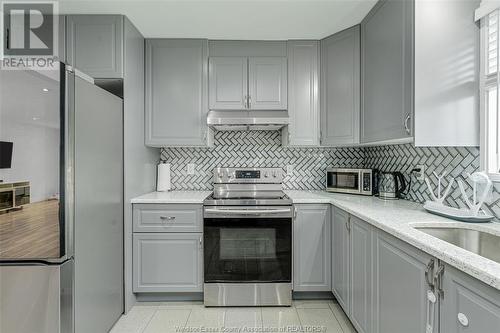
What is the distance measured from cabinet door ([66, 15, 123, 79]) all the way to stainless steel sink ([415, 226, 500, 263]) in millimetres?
2334

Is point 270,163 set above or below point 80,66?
below

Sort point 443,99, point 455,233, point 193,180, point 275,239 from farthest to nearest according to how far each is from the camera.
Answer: point 193,180
point 275,239
point 443,99
point 455,233

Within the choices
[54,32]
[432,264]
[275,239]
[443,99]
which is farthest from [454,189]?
[54,32]

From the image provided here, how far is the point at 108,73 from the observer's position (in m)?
2.10

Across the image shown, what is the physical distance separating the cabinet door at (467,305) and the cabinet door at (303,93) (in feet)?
5.78

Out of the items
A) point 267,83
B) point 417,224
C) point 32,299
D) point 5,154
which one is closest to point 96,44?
point 5,154

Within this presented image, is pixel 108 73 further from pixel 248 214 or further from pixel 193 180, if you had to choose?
pixel 248 214

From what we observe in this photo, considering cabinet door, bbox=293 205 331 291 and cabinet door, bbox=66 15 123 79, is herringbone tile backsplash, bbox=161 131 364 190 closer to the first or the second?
cabinet door, bbox=293 205 331 291

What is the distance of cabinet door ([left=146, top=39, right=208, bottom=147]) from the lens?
2.54 meters

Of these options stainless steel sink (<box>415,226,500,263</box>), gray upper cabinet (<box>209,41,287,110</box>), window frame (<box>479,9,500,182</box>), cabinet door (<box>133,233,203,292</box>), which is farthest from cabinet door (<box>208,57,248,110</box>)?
stainless steel sink (<box>415,226,500,263</box>)

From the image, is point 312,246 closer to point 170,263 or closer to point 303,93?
point 170,263

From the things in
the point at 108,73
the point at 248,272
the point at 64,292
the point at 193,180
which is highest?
the point at 108,73

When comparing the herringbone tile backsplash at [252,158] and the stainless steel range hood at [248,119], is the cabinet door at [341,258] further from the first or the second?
the stainless steel range hood at [248,119]

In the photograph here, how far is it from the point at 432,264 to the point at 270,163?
1.97 meters
